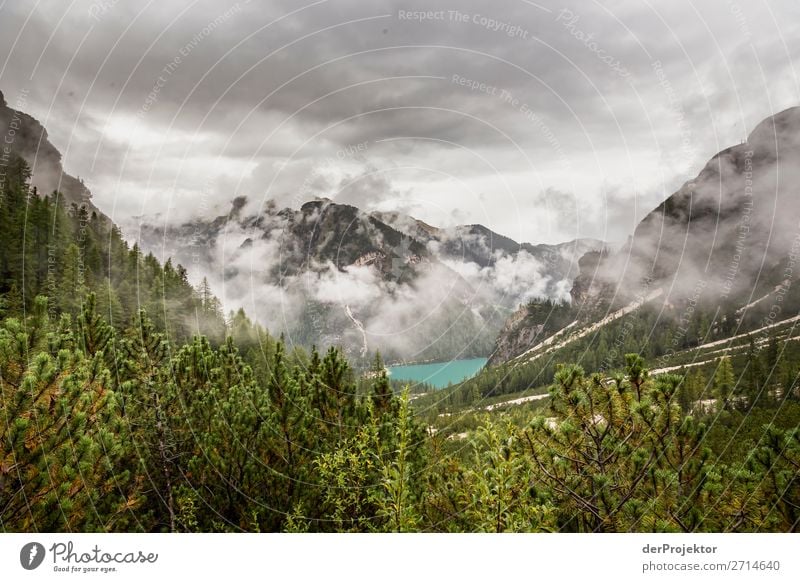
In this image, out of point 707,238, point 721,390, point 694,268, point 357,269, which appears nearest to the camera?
point 721,390

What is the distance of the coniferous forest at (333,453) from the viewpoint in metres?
5.45

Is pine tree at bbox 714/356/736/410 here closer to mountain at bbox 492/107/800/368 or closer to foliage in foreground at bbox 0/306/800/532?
foliage in foreground at bbox 0/306/800/532

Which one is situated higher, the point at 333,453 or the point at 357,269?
the point at 357,269

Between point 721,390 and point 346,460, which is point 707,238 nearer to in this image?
point 721,390

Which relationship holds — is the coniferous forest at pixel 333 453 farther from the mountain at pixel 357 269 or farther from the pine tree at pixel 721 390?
the mountain at pixel 357 269

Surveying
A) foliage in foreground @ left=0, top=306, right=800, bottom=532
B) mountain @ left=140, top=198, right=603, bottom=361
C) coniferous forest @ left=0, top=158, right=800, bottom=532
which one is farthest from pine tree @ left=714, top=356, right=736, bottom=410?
mountain @ left=140, top=198, right=603, bottom=361

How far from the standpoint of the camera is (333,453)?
682 cm

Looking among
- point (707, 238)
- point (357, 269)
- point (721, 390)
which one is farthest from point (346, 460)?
point (707, 238)

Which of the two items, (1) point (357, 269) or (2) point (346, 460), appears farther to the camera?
(1) point (357, 269)
